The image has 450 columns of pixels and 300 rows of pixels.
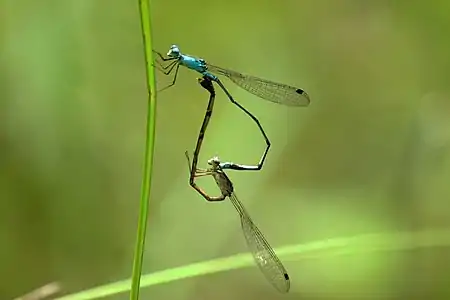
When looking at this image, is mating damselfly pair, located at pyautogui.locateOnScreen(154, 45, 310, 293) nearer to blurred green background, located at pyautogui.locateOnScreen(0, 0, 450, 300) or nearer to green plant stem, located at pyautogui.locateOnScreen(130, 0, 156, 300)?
blurred green background, located at pyautogui.locateOnScreen(0, 0, 450, 300)

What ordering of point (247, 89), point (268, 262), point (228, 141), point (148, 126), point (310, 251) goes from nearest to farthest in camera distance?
point (148, 126) → point (310, 251) → point (268, 262) → point (247, 89) → point (228, 141)

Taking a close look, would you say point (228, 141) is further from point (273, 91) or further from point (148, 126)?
point (148, 126)

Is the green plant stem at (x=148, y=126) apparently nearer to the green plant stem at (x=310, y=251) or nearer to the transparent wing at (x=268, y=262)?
the green plant stem at (x=310, y=251)

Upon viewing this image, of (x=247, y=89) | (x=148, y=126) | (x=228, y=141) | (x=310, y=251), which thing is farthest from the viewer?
(x=228, y=141)

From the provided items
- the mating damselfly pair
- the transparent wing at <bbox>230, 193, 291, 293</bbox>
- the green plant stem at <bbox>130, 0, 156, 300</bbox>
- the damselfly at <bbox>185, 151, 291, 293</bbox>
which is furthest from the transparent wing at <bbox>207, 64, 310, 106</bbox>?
the green plant stem at <bbox>130, 0, 156, 300</bbox>

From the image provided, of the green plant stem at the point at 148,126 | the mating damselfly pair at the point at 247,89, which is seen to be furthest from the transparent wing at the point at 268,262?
the green plant stem at the point at 148,126

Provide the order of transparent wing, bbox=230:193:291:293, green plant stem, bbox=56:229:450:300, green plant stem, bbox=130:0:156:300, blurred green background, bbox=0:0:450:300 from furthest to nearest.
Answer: blurred green background, bbox=0:0:450:300 → transparent wing, bbox=230:193:291:293 → green plant stem, bbox=56:229:450:300 → green plant stem, bbox=130:0:156:300

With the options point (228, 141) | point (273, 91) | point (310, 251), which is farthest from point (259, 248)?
point (228, 141)

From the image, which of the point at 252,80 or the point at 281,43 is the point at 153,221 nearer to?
the point at 252,80

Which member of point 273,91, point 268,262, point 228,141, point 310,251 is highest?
point 273,91
